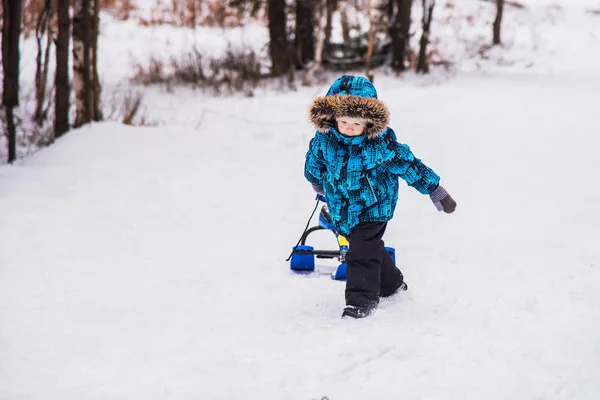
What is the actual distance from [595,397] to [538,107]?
7.83 meters

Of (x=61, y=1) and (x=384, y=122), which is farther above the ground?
(x=61, y=1)

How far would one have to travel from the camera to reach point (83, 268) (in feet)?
15.0

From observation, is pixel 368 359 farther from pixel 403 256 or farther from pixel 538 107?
pixel 538 107

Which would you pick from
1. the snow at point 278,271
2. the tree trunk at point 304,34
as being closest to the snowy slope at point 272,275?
the snow at point 278,271

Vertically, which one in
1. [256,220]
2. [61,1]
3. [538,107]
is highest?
[61,1]

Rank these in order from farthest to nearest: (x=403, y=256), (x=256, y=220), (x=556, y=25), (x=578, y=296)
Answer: (x=556, y=25), (x=256, y=220), (x=403, y=256), (x=578, y=296)

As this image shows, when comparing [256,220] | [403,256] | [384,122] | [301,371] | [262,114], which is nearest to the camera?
[301,371]

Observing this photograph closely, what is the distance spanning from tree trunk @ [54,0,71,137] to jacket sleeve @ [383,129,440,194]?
6373 millimetres

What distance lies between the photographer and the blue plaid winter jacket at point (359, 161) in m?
3.51

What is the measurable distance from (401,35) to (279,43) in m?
3.07

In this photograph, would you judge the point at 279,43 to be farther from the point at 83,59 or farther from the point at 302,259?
the point at 302,259

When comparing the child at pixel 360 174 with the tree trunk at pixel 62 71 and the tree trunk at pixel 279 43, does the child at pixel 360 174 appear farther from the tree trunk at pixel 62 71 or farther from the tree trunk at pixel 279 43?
the tree trunk at pixel 279 43

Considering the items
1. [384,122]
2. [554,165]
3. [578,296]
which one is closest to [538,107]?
[554,165]

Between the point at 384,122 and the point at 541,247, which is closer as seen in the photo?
the point at 384,122
